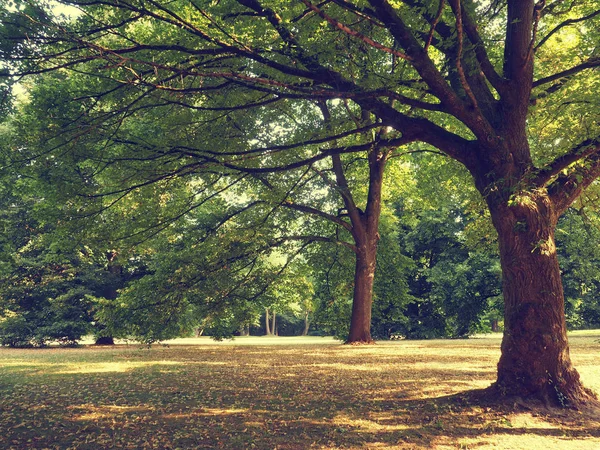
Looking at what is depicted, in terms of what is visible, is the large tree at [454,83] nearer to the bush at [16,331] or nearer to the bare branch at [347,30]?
the bare branch at [347,30]

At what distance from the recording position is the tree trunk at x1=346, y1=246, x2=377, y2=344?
18.5 metres

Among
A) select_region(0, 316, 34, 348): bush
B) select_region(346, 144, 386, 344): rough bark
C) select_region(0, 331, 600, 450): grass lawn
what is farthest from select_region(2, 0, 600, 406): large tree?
select_region(0, 316, 34, 348): bush

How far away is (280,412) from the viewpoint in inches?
274

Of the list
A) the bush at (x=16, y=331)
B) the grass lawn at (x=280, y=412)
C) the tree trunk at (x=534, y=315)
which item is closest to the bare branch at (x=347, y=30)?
the tree trunk at (x=534, y=315)

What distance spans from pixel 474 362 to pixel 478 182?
6.22 m

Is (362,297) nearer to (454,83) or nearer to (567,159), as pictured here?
(454,83)

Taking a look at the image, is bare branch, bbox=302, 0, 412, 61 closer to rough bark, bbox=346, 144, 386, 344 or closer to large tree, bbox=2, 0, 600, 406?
large tree, bbox=2, 0, 600, 406

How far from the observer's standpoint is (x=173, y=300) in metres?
14.7

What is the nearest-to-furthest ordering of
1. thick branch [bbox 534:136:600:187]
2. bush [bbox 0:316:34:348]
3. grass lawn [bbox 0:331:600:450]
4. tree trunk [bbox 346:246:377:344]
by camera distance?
grass lawn [bbox 0:331:600:450], thick branch [bbox 534:136:600:187], tree trunk [bbox 346:246:377:344], bush [bbox 0:316:34:348]

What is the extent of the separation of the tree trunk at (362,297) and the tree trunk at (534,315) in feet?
37.0

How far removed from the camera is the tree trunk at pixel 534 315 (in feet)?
22.4

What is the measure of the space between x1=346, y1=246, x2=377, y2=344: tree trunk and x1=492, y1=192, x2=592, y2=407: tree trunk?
37.0 ft

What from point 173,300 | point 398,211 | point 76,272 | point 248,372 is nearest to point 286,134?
point 173,300

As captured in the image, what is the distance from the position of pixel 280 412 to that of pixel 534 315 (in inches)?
165
